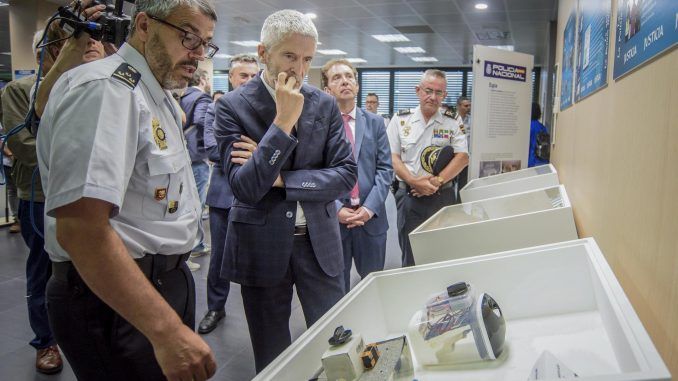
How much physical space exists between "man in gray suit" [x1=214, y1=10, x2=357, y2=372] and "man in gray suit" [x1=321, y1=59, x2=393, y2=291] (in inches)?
30.1

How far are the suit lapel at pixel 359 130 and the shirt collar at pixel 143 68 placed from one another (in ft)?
4.55

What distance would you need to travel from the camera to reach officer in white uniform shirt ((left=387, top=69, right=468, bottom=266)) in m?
2.98

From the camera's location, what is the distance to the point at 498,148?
12.2 ft

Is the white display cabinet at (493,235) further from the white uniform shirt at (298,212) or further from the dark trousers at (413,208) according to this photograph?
the dark trousers at (413,208)

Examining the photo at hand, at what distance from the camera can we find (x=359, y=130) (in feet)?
7.97

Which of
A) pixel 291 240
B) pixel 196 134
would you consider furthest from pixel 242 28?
pixel 291 240

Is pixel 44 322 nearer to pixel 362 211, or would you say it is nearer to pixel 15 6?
pixel 362 211

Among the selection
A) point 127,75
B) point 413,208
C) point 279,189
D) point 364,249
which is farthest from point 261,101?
point 413,208

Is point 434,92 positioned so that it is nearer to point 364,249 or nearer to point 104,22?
point 364,249

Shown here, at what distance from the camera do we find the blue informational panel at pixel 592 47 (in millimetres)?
1467

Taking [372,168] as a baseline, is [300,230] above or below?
below

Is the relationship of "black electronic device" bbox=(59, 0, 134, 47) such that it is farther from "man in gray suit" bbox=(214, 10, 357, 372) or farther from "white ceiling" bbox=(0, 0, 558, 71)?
"white ceiling" bbox=(0, 0, 558, 71)

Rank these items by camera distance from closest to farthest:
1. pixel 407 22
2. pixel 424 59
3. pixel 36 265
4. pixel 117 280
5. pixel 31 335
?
pixel 117 280 < pixel 36 265 < pixel 31 335 < pixel 407 22 < pixel 424 59

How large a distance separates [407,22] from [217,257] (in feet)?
22.2
